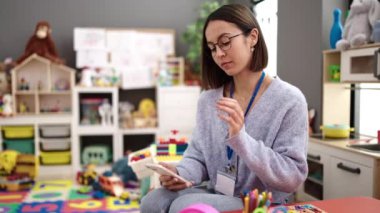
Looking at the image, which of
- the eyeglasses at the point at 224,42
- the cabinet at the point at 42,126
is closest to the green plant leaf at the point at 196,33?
the cabinet at the point at 42,126

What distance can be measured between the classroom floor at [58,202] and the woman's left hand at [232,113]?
211 cm

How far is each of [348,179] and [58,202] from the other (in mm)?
2233

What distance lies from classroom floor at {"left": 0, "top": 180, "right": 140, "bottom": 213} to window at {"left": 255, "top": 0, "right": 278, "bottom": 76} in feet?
5.61

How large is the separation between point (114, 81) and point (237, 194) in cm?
313

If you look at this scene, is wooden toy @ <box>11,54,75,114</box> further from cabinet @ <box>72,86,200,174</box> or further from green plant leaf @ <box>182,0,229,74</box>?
green plant leaf @ <box>182,0,229,74</box>

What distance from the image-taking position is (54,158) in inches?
163

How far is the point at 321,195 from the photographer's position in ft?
8.57

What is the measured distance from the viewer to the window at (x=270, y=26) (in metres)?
3.64

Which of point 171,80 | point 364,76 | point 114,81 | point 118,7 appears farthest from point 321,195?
point 118,7

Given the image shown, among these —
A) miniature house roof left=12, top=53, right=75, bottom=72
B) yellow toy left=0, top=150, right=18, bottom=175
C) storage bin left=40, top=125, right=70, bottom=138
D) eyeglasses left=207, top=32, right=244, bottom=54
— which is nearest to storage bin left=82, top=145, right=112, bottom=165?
storage bin left=40, top=125, right=70, bottom=138

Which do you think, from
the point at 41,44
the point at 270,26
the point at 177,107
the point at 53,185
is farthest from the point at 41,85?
the point at 270,26

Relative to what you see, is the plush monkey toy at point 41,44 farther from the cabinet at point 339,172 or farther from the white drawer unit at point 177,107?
the cabinet at point 339,172

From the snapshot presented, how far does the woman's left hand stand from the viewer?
3.85ft

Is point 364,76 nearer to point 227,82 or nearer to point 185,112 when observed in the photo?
point 227,82
